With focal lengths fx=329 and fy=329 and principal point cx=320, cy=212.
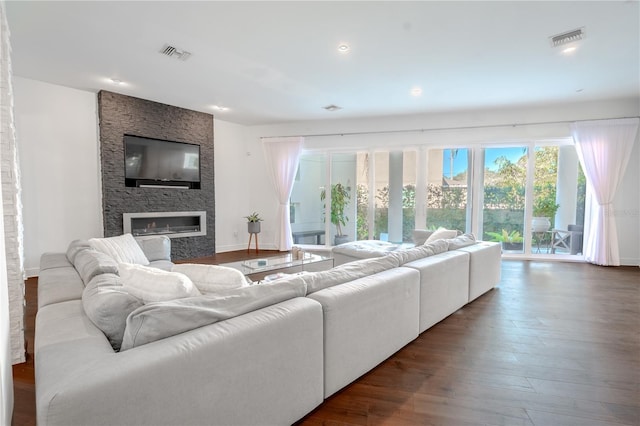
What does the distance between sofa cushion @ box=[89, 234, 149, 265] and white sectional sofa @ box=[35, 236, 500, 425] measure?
61 centimetres

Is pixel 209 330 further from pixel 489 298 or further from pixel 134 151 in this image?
pixel 134 151

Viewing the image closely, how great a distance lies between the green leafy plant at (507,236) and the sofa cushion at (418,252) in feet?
11.7

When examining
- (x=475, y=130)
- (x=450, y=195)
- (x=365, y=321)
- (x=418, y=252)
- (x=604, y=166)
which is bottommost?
(x=365, y=321)

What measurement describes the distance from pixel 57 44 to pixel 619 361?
573 cm

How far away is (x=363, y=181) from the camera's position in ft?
23.2

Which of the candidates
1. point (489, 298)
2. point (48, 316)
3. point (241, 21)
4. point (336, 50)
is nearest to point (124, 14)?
point (241, 21)

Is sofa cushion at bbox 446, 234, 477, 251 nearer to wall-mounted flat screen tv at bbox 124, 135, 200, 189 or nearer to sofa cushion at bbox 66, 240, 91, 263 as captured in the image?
sofa cushion at bbox 66, 240, 91, 263

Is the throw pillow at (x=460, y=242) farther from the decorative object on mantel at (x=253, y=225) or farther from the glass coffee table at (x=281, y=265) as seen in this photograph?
the decorative object on mantel at (x=253, y=225)

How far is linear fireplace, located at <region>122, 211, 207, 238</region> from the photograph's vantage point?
5419 mm

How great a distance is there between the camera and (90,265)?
6.79 feet

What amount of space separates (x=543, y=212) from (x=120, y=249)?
6754 millimetres

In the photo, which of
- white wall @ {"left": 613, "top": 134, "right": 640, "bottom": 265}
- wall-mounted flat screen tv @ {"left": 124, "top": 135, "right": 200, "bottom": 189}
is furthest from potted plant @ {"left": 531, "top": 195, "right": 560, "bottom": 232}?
wall-mounted flat screen tv @ {"left": 124, "top": 135, "right": 200, "bottom": 189}

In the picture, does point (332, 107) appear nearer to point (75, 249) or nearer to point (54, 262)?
point (75, 249)

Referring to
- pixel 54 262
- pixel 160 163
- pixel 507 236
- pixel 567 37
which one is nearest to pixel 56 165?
pixel 160 163
